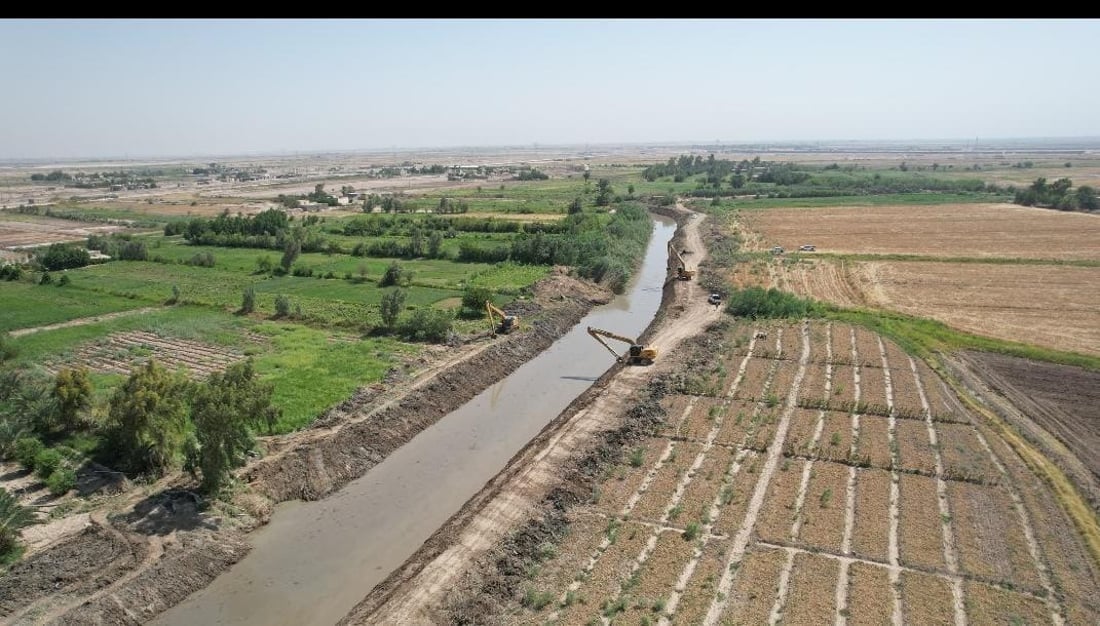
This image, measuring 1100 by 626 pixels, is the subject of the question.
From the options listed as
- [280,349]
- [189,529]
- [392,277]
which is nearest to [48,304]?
[280,349]

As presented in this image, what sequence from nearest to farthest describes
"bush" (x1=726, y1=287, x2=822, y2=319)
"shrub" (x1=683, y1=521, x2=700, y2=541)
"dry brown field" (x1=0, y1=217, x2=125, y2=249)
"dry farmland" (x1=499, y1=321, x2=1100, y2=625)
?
"dry farmland" (x1=499, y1=321, x2=1100, y2=625), "shrub" (x1=683, y1=521, x2=700, y2=541), "bush" (x1=726, y1=287, x2=822, y2=319), "dry brown field" (x1=0, y1=217, x2=125, y2=249)


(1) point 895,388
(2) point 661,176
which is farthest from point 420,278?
(2) point 661,176

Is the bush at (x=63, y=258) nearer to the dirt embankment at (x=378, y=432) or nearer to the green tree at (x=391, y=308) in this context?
the green tree at (x=391, y=308)

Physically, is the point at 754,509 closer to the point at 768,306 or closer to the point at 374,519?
the point at 374,519

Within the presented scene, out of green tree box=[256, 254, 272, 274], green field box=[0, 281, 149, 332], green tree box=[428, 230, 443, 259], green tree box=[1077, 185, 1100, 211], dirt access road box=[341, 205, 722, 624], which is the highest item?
green tree box=[1077, 185, 1100, 211]

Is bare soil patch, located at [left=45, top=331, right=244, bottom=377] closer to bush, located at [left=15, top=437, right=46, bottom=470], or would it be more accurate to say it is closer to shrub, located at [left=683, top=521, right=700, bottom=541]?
bush, located at [left=15, top=437, right=46, bottom=470]

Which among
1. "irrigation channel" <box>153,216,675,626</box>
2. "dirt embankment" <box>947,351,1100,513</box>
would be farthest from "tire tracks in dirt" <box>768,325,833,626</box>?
"irrigation channel" <box>153,216,675,626</box>

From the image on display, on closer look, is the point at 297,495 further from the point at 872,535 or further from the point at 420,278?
the point at 420,278
